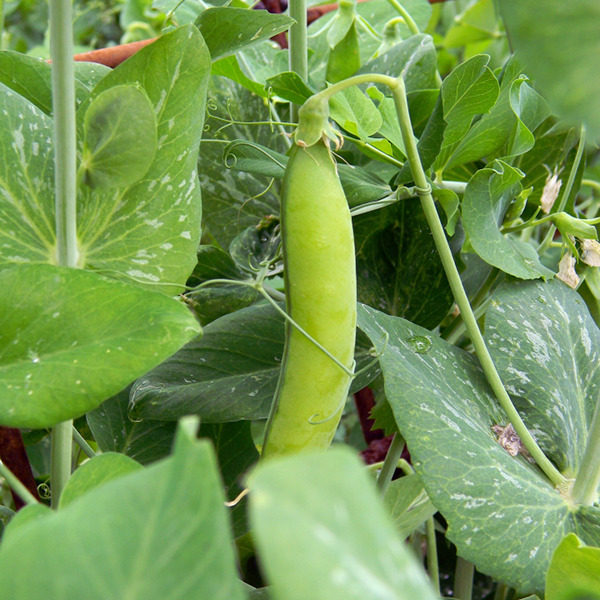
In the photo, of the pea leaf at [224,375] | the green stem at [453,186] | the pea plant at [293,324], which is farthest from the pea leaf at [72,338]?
the green stem at [453,186]

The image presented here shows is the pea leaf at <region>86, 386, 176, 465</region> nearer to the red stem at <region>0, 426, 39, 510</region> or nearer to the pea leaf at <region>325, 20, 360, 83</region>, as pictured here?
the red stem at <region>0, 426, 39, 510</region>

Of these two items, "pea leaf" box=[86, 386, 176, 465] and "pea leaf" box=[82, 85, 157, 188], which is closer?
"pea leaf" box=[82, 85, 157, 188]

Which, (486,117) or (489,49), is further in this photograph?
(489,49)

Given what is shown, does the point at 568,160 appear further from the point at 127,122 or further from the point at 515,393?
the point at 127,122

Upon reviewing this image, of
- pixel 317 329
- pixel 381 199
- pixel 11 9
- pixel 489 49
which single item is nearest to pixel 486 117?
pixel 381 199

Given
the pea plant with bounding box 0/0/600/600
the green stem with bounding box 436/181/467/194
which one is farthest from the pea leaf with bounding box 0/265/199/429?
the green stem with bounding box 436/181/467/194

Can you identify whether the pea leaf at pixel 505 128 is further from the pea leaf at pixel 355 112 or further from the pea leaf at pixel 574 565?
the pea leaf at pixel 574 565

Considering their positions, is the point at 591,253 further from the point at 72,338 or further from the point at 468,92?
the point at 72,338

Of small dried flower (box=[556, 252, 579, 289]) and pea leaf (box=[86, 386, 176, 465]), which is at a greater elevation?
small dried flower (box=[556, 252, 579, 289])
